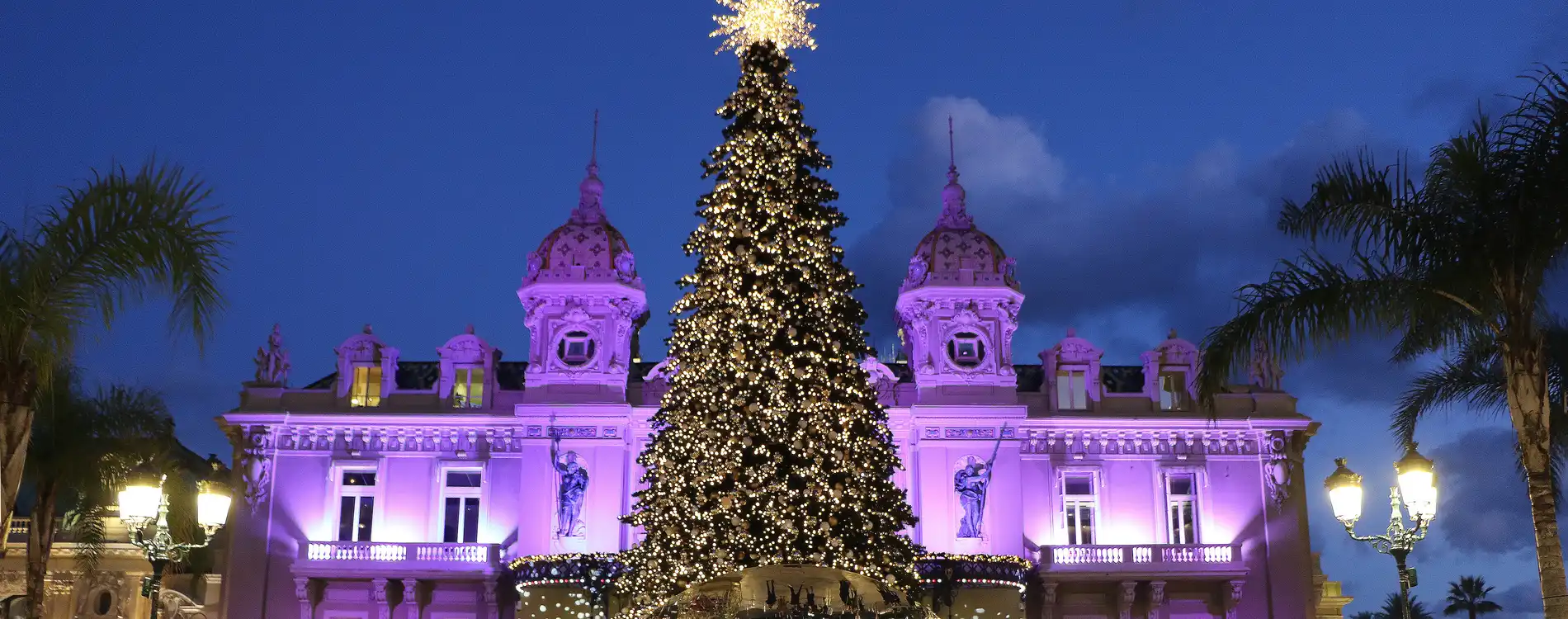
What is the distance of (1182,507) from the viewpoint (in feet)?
129

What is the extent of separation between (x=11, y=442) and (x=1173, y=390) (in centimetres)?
3121

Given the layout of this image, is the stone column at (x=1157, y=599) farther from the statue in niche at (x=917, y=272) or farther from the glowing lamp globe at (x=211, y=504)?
the glowing lamp globe at (x=211, y=504)

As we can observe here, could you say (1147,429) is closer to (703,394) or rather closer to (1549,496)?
(703,394)

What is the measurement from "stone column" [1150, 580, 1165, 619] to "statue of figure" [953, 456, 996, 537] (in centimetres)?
468

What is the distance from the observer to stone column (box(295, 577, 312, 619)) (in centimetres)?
3756

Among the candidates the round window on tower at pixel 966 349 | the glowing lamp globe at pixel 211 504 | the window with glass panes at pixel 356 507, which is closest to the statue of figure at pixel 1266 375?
the round window on tower at pixel 966 349

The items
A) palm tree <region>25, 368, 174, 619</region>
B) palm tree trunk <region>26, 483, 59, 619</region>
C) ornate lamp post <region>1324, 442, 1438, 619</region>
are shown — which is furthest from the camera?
palm tree <region>25, 368, 174, 619</region>

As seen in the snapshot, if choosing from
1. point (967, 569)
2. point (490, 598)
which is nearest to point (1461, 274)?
point (967, 569)

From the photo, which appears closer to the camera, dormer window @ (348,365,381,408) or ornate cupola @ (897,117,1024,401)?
ornate cupola @ (897,117,1024,401)

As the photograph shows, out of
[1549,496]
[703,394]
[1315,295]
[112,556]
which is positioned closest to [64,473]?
[112,556]

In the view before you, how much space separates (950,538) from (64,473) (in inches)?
798

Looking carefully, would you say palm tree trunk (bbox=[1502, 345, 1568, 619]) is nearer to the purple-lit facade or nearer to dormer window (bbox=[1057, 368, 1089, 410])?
the purple-lit facade

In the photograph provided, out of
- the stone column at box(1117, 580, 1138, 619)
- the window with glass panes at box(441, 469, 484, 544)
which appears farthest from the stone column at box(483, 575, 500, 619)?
the stone column at box(1117, 580, 1138, 619)

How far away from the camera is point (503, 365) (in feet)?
140
